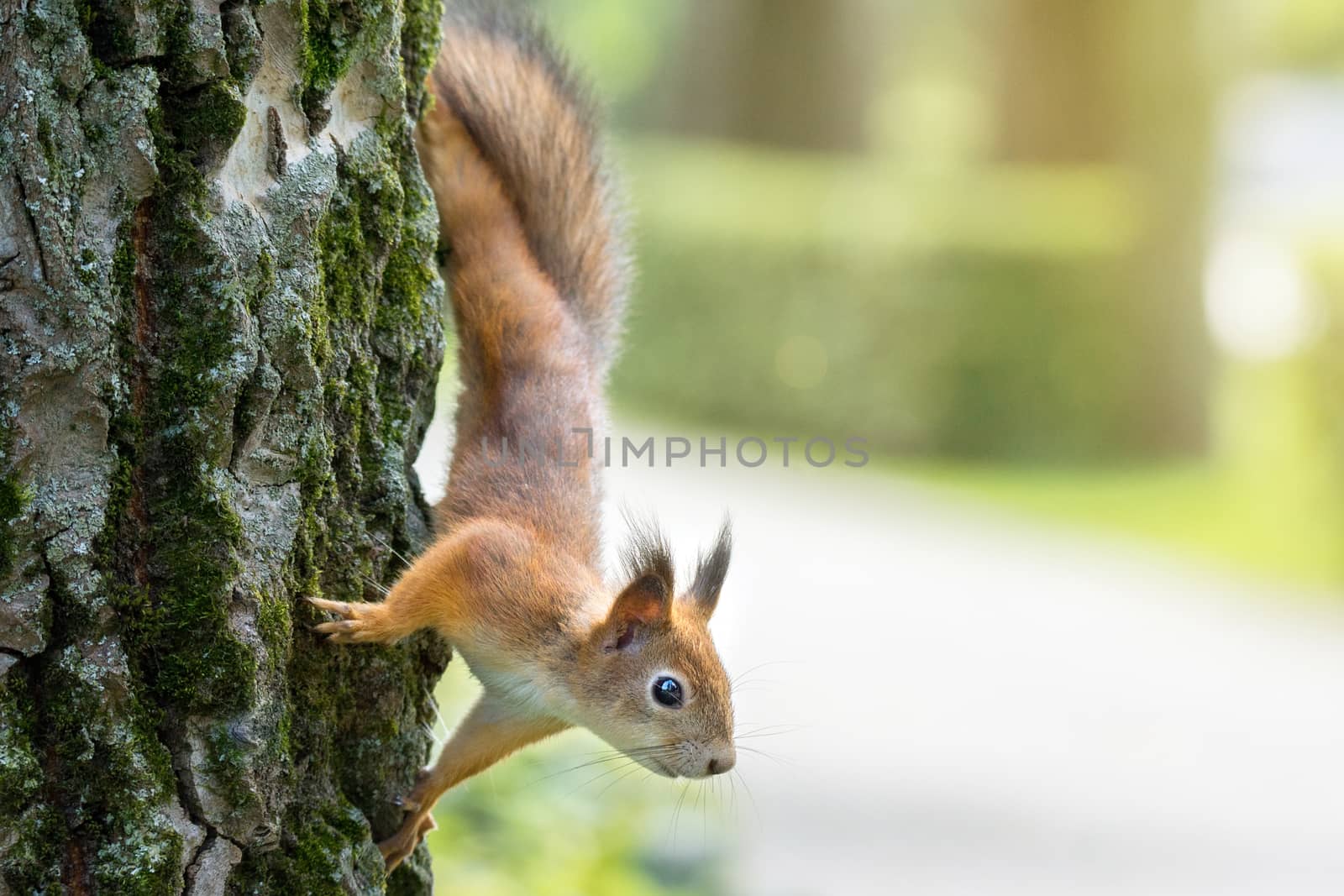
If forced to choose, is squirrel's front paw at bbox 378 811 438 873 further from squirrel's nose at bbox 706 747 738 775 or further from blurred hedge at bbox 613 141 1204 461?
blurred hedge at bbox 613 141 1204 461

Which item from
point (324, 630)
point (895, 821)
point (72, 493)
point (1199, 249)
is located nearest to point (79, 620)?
point (72, 493)

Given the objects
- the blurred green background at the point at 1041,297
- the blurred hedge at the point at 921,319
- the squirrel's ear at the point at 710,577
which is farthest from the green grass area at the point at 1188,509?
the squirrel's ear at the point at 710,577

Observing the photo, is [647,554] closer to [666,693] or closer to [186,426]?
[666,693]

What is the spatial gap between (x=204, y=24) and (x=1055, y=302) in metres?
8.83

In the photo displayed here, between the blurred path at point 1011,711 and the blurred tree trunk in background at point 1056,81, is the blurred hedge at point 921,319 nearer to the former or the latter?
the blurred tree trunk in background at point 1056,81

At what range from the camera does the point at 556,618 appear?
1836 millimetres

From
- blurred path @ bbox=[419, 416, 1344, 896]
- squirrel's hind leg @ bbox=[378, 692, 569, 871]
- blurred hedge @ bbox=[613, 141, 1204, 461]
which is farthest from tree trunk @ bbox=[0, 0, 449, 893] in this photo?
blurred hedge @ bbox=[613, 141, 1204, 461]

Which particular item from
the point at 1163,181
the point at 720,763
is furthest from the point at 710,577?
the point at 1163,181

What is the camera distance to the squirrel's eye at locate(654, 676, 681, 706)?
1.82m

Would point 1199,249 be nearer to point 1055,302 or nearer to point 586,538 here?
point 1055,302

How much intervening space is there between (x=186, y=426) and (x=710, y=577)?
825 millimetres

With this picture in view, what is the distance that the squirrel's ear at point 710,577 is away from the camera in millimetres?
1873

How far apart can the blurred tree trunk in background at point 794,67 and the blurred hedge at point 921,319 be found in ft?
7.87

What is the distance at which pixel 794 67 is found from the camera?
12.6 m
